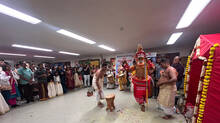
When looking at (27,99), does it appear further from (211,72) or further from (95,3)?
(211,72)

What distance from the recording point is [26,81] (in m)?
3.29

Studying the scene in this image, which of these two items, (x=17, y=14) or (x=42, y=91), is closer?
(x=17, y=14)

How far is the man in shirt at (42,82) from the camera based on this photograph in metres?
3.56

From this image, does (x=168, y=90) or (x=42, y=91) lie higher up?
(x=168, y=90)

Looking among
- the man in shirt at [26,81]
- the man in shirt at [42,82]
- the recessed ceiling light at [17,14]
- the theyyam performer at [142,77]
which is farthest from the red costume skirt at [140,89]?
the man in shirt at [26,81]

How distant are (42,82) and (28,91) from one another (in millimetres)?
597

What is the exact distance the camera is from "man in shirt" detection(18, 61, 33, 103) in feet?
10.6

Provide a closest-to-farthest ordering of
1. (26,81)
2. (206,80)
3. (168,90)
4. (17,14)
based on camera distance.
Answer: (206,80)
(17,14)
(168,90)
(26,81)

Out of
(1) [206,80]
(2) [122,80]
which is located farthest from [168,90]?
(2) [122,80]

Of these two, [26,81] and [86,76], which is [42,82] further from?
[86,76]

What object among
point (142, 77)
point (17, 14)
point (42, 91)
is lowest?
point (42, 91)

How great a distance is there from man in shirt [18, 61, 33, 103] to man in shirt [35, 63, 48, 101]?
11.2 inches

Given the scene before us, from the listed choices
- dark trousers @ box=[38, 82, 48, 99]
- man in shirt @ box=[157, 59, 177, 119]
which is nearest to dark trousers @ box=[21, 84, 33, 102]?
dark trousers @ box=[38, 82, 48, 99]

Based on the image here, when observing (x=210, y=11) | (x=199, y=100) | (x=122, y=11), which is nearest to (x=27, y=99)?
(x=122, y=11)
